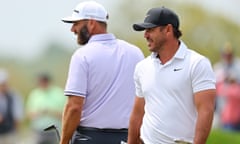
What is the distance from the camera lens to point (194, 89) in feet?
27.0

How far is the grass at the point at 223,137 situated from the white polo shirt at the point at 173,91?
9531 mm

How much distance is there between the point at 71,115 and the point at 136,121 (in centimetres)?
69

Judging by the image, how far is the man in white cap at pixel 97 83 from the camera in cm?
929

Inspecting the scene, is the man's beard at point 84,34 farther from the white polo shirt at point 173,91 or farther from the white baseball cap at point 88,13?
the white polo shirt at point 173,91

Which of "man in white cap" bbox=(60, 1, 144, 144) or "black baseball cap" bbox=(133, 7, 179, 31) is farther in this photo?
"man in white cap" bbox=(60, 1, 144, 144)

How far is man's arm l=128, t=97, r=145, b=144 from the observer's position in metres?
8.75

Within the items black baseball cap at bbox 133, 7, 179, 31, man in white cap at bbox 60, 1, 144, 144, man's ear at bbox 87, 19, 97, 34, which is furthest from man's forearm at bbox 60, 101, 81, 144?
black baseball cap at bbox 133, 7, 179, 31

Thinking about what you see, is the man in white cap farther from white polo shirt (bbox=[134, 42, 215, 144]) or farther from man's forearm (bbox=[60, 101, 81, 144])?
white polo shirt (bbox=[134, 42, 215, 144])

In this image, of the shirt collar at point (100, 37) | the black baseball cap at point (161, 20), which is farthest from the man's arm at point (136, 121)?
the shirt collar at point (100, 37)

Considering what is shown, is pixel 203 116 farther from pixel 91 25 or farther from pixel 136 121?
pixel 91 25

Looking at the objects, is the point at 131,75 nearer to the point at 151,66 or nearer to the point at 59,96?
the point at 151,66

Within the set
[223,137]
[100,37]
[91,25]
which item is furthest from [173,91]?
[223,137]

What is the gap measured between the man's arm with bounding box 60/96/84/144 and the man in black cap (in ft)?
2.46

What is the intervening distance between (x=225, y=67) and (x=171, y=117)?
1109 cm
